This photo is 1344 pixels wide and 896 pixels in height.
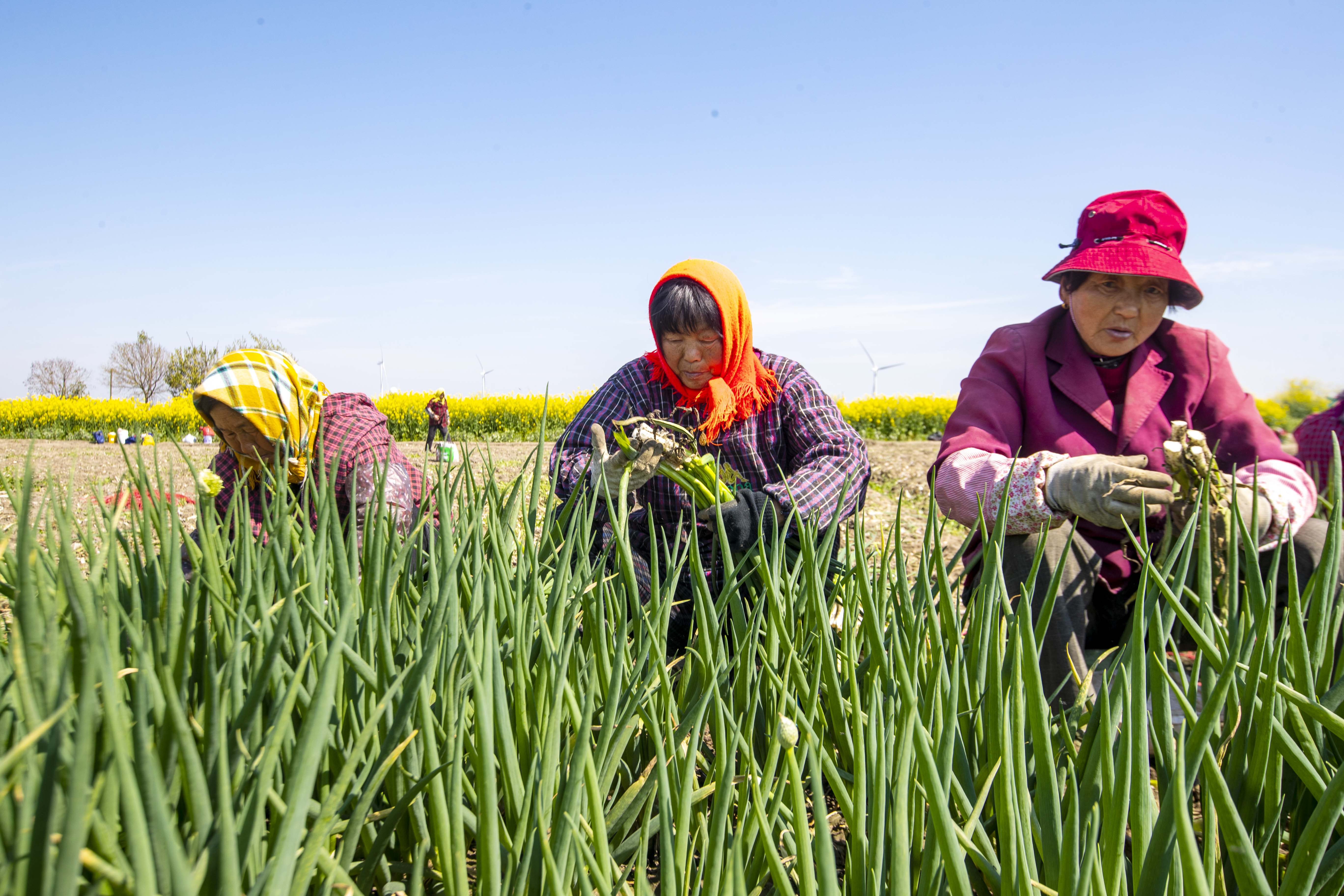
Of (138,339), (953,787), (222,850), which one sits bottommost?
(953,787)

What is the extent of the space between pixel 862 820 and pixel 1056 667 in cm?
117

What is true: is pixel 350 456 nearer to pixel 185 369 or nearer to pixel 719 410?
pixel 719 410

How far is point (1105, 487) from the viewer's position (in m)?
1.48

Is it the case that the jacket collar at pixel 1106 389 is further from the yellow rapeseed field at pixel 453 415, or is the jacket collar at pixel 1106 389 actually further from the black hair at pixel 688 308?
the yellow rapeseed field at pixel 453 415

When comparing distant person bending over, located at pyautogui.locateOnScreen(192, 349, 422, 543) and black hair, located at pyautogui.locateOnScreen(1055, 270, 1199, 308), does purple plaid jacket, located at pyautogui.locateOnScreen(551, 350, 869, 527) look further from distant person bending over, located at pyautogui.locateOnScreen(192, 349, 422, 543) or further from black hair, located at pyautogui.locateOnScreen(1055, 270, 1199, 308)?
black hair, located at pyautogui.locateOnScreen(1055, 270, 1199, 308)

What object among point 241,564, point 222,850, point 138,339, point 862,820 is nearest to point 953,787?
point 862,820

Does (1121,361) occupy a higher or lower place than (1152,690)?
higher

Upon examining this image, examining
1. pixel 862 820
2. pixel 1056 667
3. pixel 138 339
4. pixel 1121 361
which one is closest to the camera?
pixel 862 820

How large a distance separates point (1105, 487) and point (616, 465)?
922 mm

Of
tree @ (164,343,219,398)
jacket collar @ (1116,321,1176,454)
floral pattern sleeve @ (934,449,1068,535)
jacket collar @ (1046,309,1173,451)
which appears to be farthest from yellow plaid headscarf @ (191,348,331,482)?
tree @ (164,343,219,398)

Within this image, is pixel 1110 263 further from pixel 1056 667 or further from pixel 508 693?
pixel 508 693

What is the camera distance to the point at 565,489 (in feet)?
6.42

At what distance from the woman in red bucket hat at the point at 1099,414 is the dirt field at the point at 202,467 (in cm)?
40

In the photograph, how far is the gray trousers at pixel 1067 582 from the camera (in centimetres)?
159
